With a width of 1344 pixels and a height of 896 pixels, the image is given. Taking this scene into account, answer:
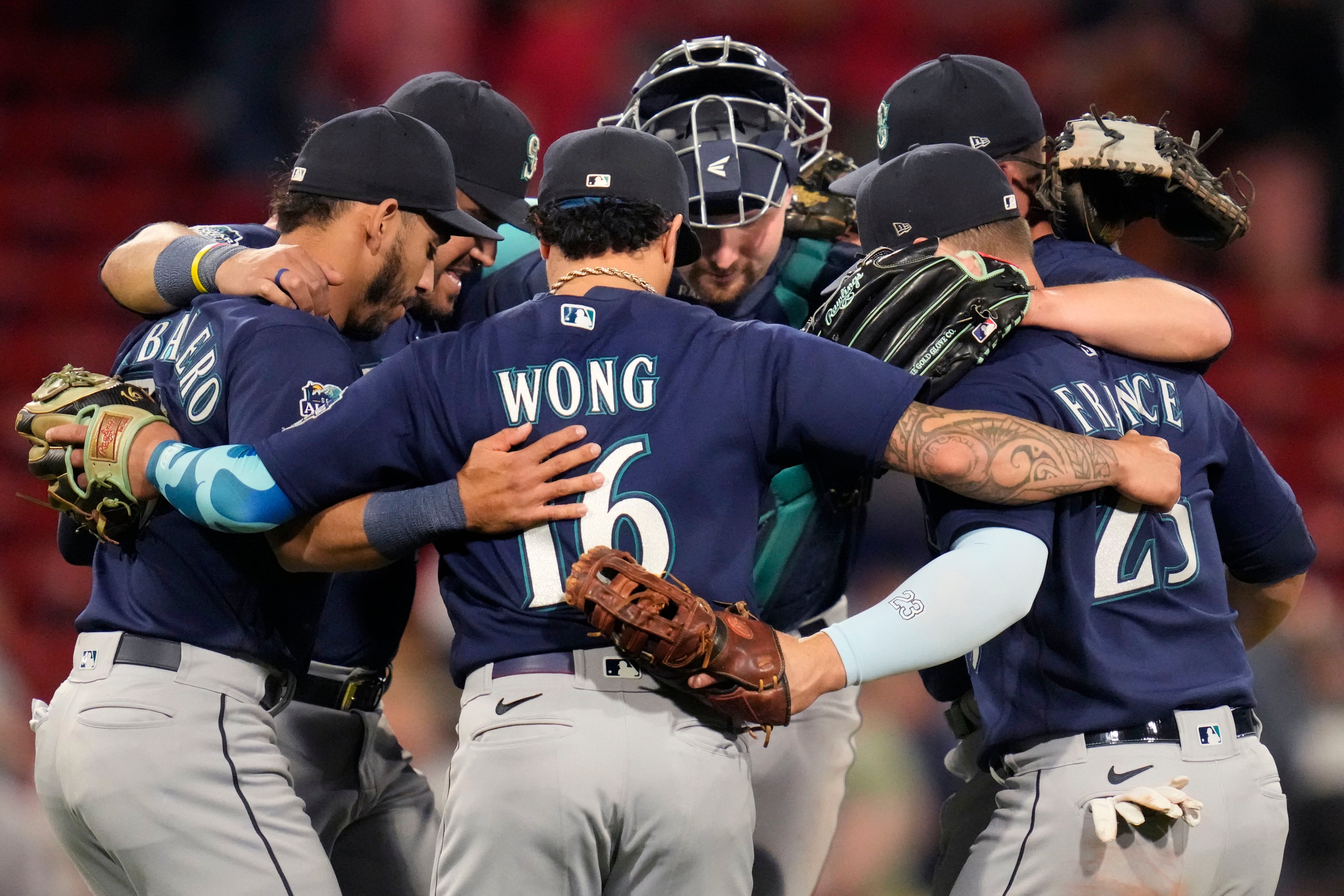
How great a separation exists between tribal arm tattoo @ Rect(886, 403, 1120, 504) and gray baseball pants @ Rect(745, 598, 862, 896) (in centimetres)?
124

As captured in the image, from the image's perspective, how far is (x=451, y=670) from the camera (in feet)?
8.54

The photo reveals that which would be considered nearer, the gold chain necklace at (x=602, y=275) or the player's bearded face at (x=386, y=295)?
the gold chain necklace at (x=602, y=275)

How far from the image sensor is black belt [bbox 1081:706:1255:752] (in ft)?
8.33

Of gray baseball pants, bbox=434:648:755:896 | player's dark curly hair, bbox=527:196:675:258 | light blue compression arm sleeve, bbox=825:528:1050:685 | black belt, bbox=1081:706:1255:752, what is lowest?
black belt, bbox=1081:706:1255:752

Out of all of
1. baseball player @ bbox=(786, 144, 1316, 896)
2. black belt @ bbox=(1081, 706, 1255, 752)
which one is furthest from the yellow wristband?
black belt @ bbox=(1081, 706, 1255, 752)

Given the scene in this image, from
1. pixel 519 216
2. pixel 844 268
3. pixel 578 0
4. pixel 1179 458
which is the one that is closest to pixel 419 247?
pixel 519 216

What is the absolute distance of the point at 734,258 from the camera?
359cm

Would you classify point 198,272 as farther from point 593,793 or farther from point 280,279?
point 593,793

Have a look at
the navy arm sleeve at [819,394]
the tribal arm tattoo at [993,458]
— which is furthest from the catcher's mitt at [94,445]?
the tribal arm tattoo at [993,458]

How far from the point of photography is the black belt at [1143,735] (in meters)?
2.54

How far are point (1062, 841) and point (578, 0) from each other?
19.1 feet

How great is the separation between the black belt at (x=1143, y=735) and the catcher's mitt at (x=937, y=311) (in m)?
0.69

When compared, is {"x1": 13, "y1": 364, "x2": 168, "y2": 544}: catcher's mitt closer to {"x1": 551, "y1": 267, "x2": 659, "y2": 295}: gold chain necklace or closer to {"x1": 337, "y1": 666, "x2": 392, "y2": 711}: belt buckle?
{"x1": 337, "y1": 666, "x2": 392, "y2": 711}: belt buckle

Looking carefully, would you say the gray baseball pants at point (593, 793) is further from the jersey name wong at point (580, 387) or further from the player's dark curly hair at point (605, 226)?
the player's dark curly hair at point (605, 226)
